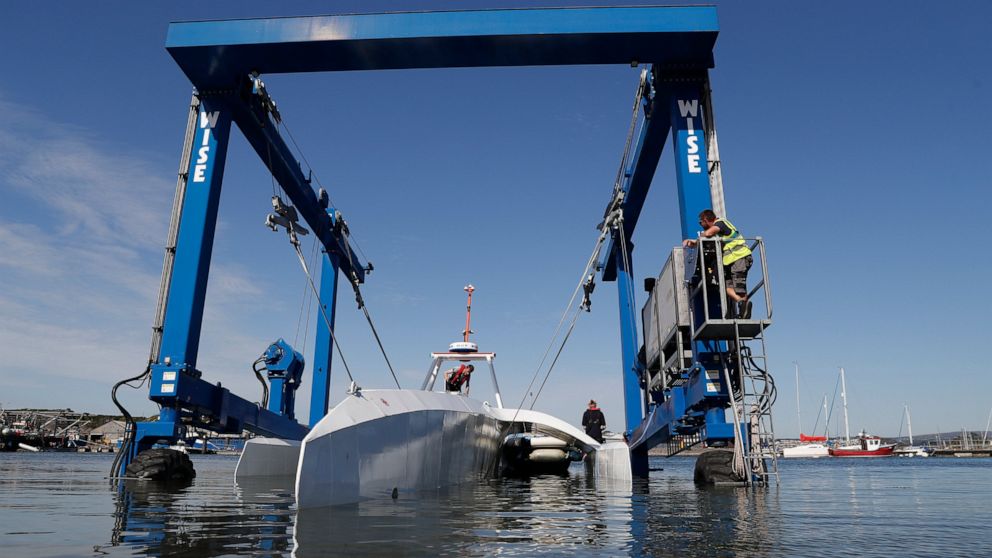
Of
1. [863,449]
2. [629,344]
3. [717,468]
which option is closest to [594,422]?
[629,344]

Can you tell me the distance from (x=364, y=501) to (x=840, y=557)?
167 inches

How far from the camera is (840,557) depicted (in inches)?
131

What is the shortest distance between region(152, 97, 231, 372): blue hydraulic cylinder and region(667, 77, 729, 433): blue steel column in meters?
8.48

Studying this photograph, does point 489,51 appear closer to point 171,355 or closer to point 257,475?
point 171,355

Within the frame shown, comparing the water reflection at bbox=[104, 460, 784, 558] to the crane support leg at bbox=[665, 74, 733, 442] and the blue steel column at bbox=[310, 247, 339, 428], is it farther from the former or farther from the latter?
the blue steel column at bbox=[310, 247, 339, 428]

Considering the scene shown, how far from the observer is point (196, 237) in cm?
1136

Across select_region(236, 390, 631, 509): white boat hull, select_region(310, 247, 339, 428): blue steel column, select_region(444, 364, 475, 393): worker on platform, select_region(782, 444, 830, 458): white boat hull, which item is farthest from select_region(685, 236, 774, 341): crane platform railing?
select_region(782, 444, 830, 458): white boat hull

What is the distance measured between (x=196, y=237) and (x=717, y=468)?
963cm

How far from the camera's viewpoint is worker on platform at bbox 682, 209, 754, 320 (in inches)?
345

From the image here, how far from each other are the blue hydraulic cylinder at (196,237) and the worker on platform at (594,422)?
10.4m

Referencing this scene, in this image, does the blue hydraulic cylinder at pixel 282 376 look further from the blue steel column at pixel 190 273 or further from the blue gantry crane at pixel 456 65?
the blue steel column at pixel 190 273

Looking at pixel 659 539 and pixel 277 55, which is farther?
pixel 277 55

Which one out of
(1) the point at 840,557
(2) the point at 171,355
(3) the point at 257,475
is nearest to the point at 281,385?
(3) the point at 257,475

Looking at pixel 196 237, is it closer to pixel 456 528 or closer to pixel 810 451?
pixel 456 528
